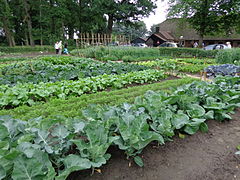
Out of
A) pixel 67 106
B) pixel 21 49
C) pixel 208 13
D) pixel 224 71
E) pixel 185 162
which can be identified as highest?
pixel 208 13

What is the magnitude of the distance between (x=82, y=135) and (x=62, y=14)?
2989 centimetres

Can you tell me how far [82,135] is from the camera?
84.0 inches

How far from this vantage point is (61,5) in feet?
91.9

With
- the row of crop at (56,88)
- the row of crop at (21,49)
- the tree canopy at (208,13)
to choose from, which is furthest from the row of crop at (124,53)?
the row of crop at (21,49)

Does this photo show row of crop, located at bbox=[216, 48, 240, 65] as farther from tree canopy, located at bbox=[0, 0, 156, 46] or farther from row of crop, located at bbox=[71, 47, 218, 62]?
tree canopy, located at bbox=[0, 0, 156, 46]

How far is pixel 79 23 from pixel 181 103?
31.7 m

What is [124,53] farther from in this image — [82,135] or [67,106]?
[82,135]

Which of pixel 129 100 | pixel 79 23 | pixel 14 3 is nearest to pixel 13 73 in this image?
pixel 129 100

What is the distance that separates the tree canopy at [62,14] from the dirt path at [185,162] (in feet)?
84.5

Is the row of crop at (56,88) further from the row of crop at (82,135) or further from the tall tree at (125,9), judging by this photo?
the tall tree at (125,9)

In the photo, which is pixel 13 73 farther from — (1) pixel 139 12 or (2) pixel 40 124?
(1) pixel 139 12

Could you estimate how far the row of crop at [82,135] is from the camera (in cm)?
136

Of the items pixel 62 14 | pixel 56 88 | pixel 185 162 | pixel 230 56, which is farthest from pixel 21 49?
pixel 185 162

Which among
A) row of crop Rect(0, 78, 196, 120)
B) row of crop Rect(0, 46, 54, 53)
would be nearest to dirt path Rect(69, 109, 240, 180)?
row of crop Rect(0, 78, 196, 120)
